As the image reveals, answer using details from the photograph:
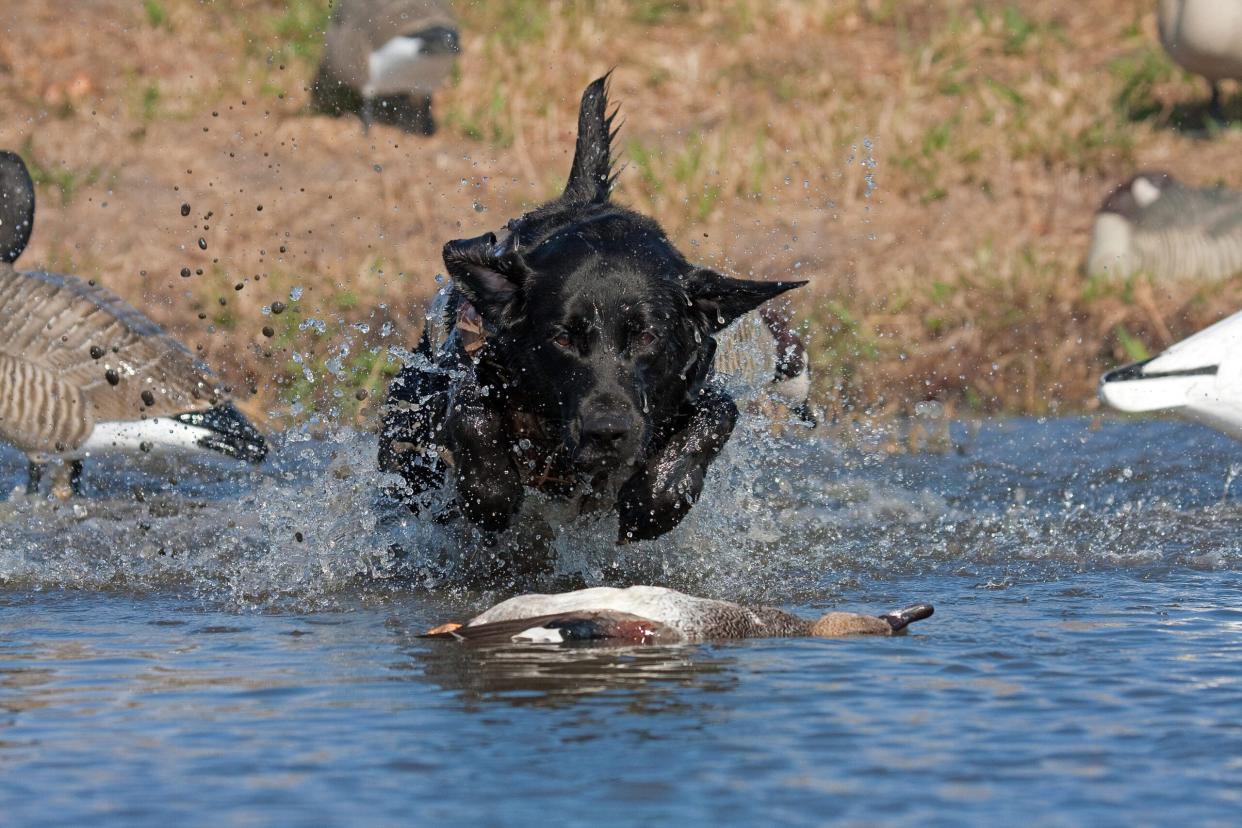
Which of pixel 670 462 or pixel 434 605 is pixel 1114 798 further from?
pixel 434 605

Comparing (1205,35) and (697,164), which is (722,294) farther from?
(1205,35)

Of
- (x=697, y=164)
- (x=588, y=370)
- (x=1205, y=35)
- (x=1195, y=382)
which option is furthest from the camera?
(x=1205, y=35)

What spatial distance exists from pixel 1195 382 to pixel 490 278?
3328mm

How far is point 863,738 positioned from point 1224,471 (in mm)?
4606

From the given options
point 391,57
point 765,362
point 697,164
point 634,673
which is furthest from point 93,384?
point 391,57

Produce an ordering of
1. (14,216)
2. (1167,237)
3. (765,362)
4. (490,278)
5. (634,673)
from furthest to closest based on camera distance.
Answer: (1167,237)
(14,216)
(765,362)
(490,278)
(634,673)

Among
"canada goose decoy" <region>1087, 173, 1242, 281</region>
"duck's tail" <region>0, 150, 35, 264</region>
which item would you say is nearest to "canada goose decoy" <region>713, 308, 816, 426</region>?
"duck's tail" <region>0, 150, 35, 264</region>

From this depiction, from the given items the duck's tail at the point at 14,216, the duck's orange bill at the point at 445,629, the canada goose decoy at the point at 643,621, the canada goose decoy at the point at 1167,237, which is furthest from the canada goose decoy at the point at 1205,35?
the duck's orange bill at the point at 445,629

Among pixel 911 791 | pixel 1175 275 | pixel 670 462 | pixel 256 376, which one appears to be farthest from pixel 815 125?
pixel 911 791

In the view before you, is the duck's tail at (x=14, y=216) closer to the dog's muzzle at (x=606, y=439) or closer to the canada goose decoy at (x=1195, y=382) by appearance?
the dog's muzzle at (x=606, y=439)

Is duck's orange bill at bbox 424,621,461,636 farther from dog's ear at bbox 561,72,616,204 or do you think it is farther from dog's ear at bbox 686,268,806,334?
dog's ear at bbox 561,72,616,204

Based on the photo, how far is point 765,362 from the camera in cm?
734

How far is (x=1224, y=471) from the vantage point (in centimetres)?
780

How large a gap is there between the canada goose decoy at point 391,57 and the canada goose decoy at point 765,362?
5234 mm
